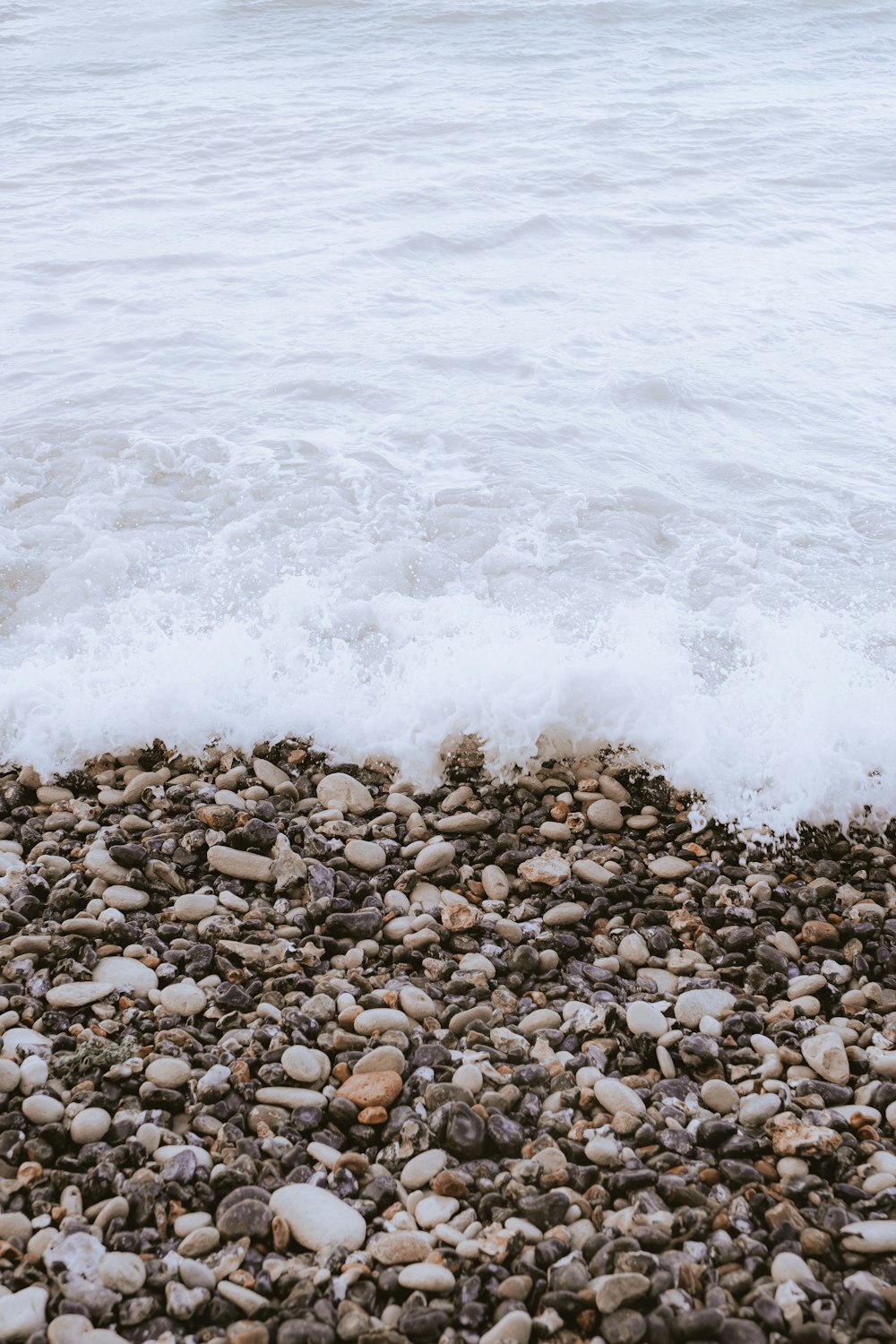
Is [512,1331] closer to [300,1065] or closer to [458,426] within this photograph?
[300,1065]

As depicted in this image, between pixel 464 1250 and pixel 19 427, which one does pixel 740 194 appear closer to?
pixel 19 427

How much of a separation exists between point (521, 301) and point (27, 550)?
156 inches

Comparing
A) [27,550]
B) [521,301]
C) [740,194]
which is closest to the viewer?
[27,550]

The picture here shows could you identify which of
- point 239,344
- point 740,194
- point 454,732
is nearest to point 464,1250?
point 454,732

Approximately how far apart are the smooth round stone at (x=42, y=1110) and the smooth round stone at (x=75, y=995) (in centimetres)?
29

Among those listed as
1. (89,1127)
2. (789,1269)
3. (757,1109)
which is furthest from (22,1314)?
(757,1109)

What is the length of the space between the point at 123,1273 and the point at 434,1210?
1.90ft

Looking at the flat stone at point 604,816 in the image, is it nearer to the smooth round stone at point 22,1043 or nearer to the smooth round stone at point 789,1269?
the smooth round stone at point 789,1269

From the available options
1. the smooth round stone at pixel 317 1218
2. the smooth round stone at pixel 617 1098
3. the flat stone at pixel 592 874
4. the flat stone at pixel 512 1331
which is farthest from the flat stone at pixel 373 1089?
the flat stone at pixel 592 874

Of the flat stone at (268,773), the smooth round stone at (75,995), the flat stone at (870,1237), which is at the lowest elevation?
the flat stone at (268,773)

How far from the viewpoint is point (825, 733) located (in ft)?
11.3

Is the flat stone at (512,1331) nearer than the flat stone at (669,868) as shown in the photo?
Yes

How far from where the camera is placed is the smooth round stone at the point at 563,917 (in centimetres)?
284

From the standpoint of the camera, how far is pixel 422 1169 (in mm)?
2119
